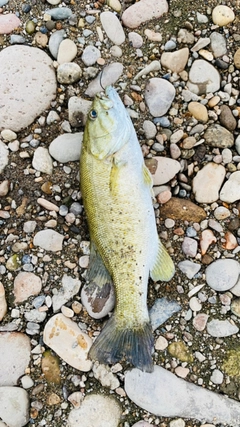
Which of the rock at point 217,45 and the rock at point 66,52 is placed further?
the rock at point 217,45

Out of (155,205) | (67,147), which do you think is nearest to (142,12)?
Answer: (67,147)

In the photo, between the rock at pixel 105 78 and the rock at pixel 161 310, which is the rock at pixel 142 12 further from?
the rock at pixel 161 310

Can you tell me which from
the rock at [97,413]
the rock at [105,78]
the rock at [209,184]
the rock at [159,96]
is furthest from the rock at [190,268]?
the rock at [105,78]

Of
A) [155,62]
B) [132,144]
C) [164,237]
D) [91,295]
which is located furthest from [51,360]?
[155,62]

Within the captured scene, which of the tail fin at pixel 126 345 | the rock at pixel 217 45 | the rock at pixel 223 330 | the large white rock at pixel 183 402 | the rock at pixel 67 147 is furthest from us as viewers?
the rock at pixel 217 45

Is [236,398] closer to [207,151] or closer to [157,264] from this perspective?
[157,264]

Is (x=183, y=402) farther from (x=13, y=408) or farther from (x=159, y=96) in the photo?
(x=159, y=96)
